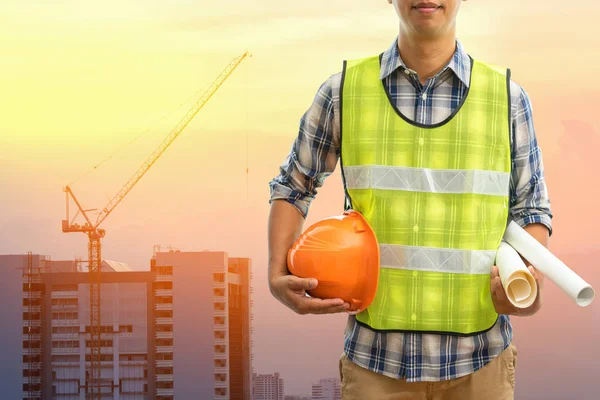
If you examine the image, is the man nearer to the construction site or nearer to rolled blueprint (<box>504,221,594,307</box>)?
rolled blueprint (<box>504,221,594,307</box>)

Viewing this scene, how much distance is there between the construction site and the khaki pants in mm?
71387

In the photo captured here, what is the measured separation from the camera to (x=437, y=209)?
3.50 m

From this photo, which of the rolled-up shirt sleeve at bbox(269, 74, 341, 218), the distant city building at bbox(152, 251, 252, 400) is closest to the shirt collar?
the rolled-up shirt sleeve at bbox(269, 74, 341, 218)

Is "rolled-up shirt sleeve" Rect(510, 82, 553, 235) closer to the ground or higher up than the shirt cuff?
higher up

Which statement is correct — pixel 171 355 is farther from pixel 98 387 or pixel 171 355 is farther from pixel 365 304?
pixel 365 304

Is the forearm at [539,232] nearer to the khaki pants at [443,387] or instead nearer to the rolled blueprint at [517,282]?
the rolled blueprint at [517,282]

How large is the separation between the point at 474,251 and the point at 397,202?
34 centimetres

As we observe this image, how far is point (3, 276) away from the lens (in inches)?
3091

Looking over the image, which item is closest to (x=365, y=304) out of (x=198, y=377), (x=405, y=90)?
(x=405, y=90)

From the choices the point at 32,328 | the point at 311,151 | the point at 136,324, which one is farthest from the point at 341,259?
the point at 32,328

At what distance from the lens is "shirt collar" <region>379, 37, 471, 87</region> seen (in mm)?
3549

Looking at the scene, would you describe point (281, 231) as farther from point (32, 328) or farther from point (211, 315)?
point (32, 328)

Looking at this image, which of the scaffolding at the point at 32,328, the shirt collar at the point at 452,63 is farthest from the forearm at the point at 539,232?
the scaffolding at the point at 32,328

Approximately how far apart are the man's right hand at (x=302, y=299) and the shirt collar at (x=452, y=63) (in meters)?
0.84
